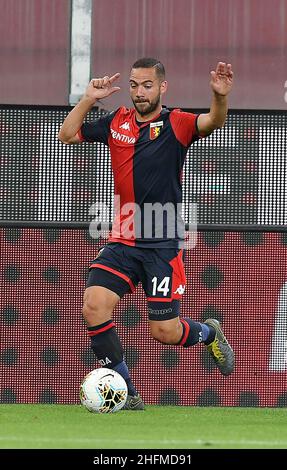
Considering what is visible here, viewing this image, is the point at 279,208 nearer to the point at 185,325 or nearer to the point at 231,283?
the point at 231,283

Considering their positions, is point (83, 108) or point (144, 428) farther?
point (83, 108)

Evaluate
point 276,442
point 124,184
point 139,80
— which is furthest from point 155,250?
point 276,442

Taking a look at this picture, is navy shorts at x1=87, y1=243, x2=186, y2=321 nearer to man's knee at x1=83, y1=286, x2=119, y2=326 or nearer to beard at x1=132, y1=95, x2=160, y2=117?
man's knee at x1=83, y1=286, x2=119, y2=326

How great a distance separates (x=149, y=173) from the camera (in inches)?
380

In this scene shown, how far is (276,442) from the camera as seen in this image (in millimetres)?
7863

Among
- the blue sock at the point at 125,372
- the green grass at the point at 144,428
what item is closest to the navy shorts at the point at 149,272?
the blue sock at the point at 125,372

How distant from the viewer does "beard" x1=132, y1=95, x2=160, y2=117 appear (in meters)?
9.63

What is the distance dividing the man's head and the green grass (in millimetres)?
1953

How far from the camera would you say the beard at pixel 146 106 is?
9.63 meters

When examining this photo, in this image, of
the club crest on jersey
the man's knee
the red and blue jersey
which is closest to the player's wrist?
the red and blue jersey

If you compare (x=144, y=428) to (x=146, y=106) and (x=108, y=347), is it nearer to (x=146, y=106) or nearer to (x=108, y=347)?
(x=108, y=347)

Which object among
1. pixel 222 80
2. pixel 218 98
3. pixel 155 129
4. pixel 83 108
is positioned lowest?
pixel 155 129

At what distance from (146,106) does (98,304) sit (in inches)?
50.9

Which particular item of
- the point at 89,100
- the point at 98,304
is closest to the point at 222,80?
the point at 89,100
